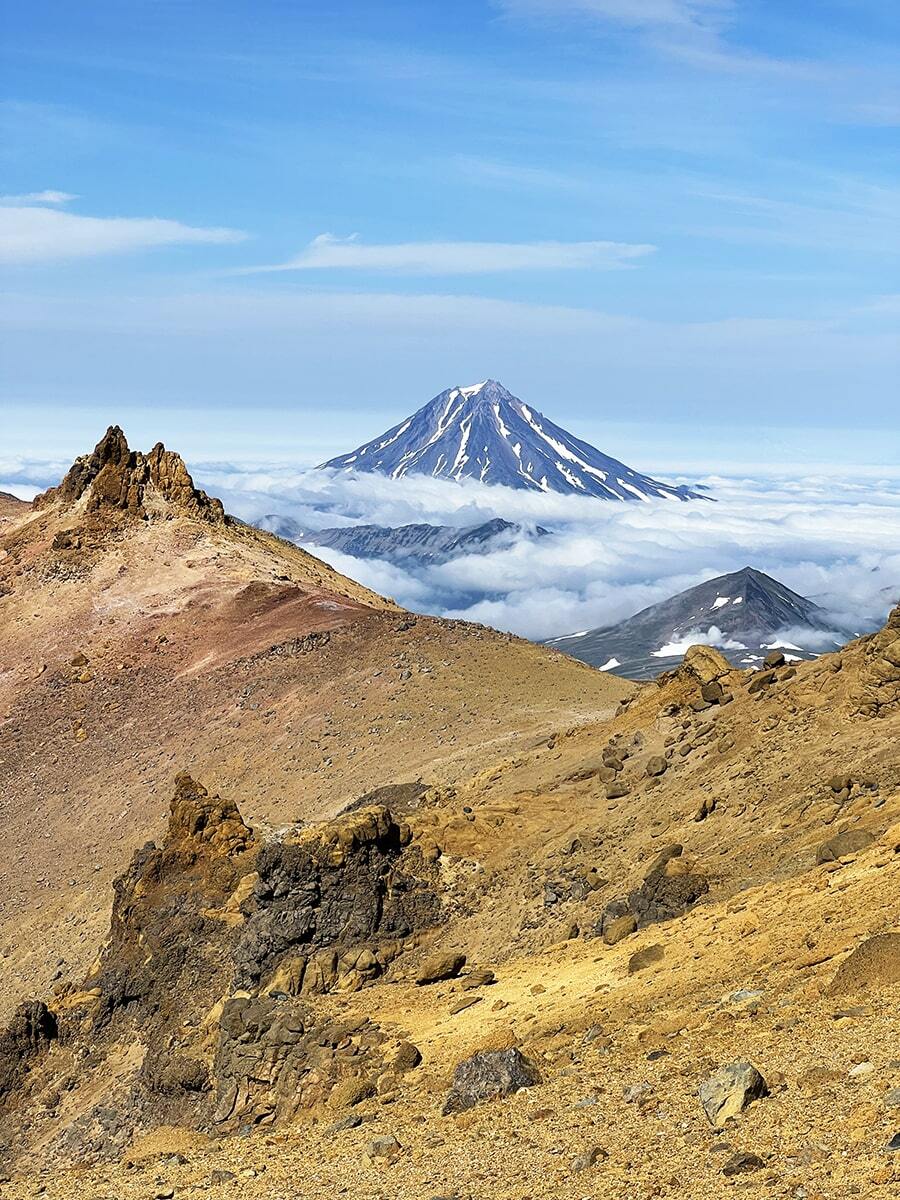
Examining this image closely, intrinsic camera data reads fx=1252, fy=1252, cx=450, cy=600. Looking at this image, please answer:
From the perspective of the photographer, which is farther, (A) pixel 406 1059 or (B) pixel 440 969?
A: (B) pixel 440 969

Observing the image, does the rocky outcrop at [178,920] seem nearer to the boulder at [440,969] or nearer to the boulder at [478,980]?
the boulder at [440,969]

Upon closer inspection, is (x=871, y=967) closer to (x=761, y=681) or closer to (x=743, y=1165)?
(x=743, y=1165)

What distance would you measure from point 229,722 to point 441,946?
70.9 feet

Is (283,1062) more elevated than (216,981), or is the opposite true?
(283,1062)

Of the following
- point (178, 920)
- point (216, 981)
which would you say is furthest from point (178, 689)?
point (216, 981)

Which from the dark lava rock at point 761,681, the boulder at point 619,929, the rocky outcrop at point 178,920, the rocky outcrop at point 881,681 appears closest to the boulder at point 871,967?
the boulder at point 619,929

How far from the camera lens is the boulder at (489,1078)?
513 inches

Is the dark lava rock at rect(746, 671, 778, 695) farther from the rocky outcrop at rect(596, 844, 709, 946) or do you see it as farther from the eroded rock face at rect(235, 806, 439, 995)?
the eroded rock face at rect(235, 806, 439, 995)

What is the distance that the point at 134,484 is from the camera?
5694 centimetres

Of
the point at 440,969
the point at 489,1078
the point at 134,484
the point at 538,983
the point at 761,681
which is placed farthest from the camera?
the point at 134,484

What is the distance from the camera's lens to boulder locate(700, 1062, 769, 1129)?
10.8 m

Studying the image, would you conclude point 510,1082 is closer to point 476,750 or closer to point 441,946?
point 441,946

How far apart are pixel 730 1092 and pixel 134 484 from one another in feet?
164

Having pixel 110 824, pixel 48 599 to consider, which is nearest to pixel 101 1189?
pixel 110 824
